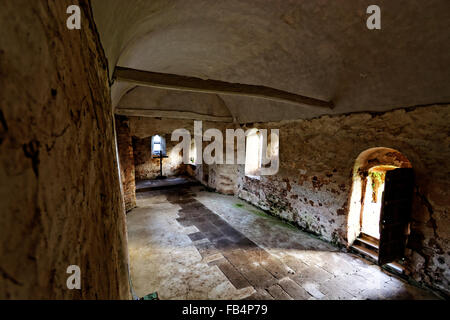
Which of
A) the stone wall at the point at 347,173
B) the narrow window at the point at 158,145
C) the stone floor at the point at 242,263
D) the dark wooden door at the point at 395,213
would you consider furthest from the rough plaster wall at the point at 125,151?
the dark wooden door at the point at 395,213

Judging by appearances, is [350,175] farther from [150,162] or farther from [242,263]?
[150,162]

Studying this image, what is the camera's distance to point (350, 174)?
4352 millimetres

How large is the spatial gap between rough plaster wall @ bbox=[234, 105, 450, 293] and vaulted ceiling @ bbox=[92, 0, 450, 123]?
0.36 meters

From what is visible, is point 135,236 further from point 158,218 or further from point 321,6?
point 321,6

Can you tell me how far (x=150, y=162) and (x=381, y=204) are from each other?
34.1 feet

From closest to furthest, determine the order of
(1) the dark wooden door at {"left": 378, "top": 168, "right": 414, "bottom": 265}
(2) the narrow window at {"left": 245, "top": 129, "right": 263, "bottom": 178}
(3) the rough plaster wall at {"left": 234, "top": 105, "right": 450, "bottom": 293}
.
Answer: (3) the rough plaster wall at {"left": 234, "top": 105, "right": 450, "bottom": 293}, (1) the dark wooden door at {"left": 378, "top": 168, "right": 414, "bottom": 265}, (2) the narrow window at {"left": 245, "top": 129, "right": 263, "bottom": 178}

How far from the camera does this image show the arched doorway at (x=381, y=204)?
3.46m

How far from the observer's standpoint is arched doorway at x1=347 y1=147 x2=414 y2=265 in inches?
136

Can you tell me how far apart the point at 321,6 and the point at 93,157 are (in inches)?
126

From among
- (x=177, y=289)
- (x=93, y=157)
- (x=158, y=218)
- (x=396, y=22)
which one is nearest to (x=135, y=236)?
(x=158, y=218)

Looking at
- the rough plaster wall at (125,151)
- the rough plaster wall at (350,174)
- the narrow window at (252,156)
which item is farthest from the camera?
the narrow window at (252,156)

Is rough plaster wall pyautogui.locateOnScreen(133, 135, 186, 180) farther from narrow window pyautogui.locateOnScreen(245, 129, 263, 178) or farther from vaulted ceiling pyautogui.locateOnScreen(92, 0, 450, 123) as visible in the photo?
vaulted ceiling pyautogui.locateOnScreen(92, 0, 450, 123)

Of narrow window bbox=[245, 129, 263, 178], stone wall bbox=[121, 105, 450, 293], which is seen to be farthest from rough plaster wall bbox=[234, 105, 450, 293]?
narrow window bbox=[245, 129, 263, 178]

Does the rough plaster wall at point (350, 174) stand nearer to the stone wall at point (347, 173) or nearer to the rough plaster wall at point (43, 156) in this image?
the stone wall at point (347, 173)
